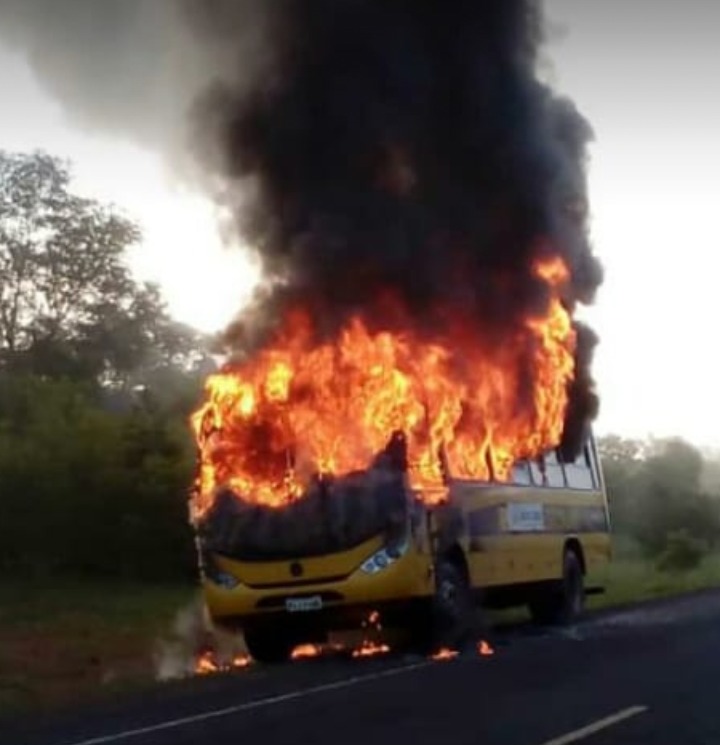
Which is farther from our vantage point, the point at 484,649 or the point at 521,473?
the point at 521,473

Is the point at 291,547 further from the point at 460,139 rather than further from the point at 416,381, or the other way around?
the point at 460,139

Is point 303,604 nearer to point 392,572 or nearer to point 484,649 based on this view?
point 392,572

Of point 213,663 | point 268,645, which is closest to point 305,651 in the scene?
point 268,645

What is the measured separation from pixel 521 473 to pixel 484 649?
378cm

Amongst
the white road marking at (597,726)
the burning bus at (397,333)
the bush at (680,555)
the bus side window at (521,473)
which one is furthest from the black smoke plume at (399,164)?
the bush at (680,555)

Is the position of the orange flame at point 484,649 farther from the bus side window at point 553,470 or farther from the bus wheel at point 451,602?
the bus side window at point 553,470

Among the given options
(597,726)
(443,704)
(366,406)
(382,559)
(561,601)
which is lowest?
(597,726)

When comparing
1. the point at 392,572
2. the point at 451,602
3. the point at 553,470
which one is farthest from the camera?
the point at 553,470

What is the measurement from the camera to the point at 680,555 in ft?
154

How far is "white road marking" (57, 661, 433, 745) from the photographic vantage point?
41.0 ft

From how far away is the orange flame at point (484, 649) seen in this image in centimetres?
1845

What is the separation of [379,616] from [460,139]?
7.08 metres

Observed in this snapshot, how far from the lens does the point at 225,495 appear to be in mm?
18859

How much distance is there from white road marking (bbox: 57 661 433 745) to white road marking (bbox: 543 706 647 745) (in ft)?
10.1
